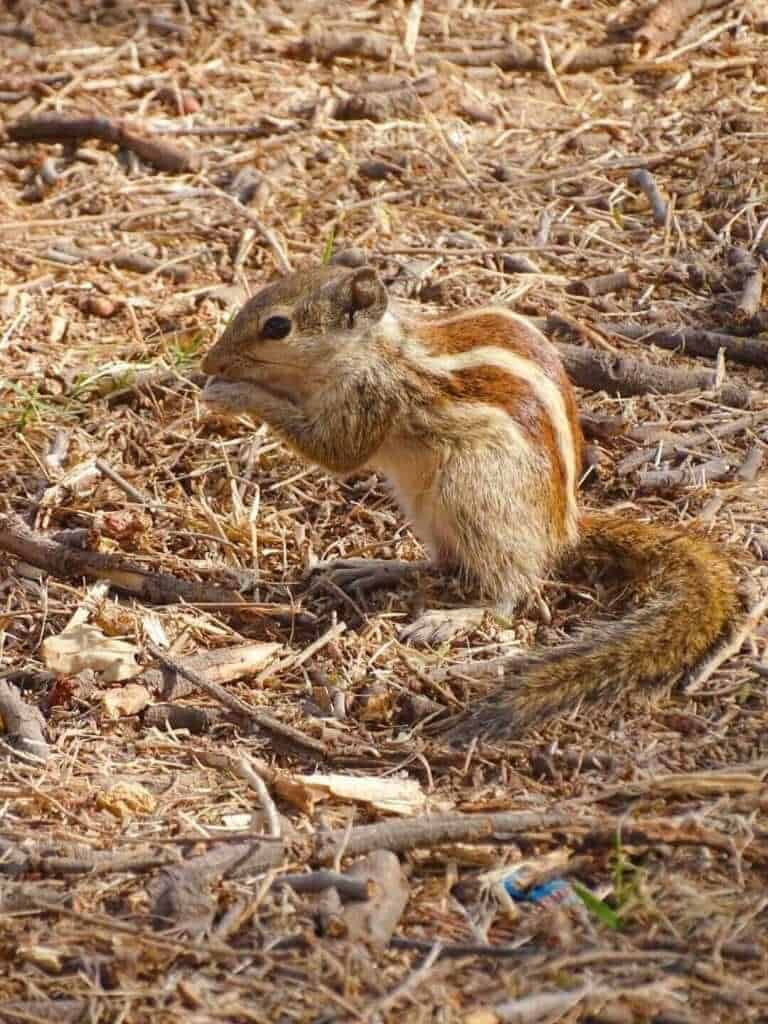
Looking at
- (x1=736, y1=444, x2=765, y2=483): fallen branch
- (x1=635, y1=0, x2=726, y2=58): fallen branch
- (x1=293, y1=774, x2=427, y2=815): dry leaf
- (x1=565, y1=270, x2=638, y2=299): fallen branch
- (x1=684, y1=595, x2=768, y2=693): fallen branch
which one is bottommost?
(x1=293, y1=774, x2=427, y2=815): dry leaf

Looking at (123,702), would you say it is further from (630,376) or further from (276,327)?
(630,376)

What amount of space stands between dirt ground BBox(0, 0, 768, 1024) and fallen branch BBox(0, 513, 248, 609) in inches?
0.5

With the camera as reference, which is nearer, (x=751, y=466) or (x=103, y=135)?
(x=751, y=466)

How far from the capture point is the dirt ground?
9.64 feet

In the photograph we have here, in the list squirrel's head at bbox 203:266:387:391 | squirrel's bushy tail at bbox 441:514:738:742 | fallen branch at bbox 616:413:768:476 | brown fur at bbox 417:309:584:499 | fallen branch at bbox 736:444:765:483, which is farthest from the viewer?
fallen branch at bbox 616:413:768:476

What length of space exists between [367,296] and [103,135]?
251 cm

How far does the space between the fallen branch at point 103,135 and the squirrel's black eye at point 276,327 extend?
2.15 metres

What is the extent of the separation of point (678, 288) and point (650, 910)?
317cm

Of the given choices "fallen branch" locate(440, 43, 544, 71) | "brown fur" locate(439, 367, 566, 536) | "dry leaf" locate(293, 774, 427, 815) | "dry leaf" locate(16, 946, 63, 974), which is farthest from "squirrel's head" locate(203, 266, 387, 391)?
"fallen branch" locate(440, 43, 544, 71)

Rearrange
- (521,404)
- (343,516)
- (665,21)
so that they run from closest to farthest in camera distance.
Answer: (521,404) < (343,516) < (665,21)

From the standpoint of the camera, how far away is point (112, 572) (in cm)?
446

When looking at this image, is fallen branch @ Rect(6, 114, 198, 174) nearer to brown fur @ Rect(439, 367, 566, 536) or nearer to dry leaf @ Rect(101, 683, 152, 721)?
brown fur @ Rect(439, 367, 566, 536)

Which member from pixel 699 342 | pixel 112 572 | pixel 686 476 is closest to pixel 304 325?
pixel 112 572

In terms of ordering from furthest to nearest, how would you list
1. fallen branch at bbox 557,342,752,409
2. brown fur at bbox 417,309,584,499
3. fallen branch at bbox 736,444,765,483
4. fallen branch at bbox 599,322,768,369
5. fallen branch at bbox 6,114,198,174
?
1. fallen branch at bbox 6,114,198,174
2. fallen branch at bbox 599,322,768,369
3. fallen branch at bbox 557,342,752,409
4. fallen branch at bbox 736,444,765,483
5. brown fur at bbox 417,309,584,499
